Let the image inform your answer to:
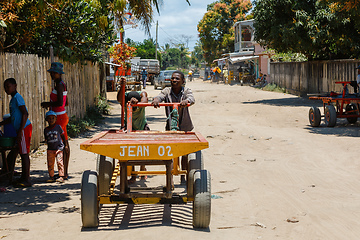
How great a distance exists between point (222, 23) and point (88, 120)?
56113 mm

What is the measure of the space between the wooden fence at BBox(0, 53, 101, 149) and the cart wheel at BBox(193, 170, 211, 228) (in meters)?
4.81

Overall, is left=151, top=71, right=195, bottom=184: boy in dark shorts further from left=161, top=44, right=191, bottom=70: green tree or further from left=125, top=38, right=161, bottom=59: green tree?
left=161, top=44, right=191, bottom=70: green tree

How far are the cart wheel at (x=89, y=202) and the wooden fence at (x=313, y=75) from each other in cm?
1785

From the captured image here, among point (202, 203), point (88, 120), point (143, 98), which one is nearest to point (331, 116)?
point (88, 120)

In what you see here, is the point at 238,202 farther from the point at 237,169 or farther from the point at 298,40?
the point at 298,40

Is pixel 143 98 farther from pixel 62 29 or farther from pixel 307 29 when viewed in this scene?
pixel 307 29

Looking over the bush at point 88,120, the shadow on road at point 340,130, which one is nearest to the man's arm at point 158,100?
the bush at point 88,120

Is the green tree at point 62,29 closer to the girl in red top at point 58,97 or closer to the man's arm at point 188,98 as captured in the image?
the girl in red top at point 58,97

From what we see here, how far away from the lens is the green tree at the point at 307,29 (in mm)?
22453

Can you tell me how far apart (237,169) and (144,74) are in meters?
33.1

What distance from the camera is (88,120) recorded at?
14953mm

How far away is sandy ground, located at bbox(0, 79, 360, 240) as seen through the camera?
5238 millimetres

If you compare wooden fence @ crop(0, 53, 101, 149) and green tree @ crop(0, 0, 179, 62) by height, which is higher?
green tree @ crop(0, 0, 179, 62)

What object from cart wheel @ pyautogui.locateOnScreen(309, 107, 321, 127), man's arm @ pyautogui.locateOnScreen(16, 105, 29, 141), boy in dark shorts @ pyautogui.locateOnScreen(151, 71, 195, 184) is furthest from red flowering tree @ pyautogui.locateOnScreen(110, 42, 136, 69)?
boy in dark shorts @ pyautogui.locateOnScreen(151, 71, 195, 184)
